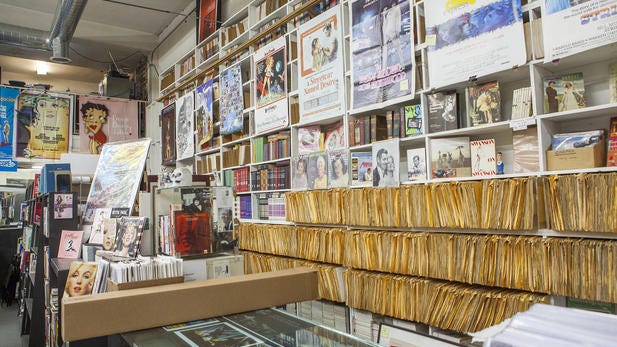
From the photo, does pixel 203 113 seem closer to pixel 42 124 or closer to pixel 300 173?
pixel 300 173

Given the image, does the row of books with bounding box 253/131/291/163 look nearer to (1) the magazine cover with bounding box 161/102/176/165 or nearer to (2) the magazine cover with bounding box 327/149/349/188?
(2) the magazine cover with bounding box 327/149/349/188

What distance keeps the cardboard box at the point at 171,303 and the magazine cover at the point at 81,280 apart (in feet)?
1.76

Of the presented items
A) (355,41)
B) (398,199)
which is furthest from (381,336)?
(355,41)

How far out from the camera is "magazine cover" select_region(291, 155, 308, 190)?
4082 millimetres

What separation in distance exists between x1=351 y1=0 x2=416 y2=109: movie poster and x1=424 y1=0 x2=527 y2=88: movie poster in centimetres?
19

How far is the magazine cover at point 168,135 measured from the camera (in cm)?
693

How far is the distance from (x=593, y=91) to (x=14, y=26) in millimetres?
8193

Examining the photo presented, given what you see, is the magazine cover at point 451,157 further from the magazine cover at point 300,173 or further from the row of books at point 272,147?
the row of books at point 272,147

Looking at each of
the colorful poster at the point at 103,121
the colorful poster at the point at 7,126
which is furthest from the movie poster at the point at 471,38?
the colorful poster at the point at 7,126

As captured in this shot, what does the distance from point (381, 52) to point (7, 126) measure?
22.8 ft

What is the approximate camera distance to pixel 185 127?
6.52 metres

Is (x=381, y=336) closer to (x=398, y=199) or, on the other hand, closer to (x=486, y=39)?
(x=398, y=199)

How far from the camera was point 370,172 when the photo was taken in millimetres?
3480

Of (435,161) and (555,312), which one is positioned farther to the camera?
(435,161)
